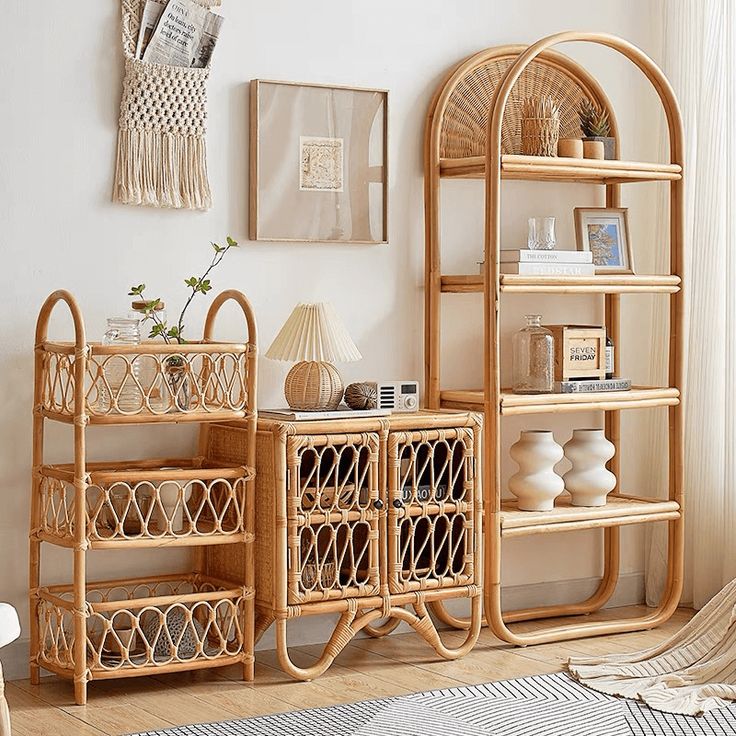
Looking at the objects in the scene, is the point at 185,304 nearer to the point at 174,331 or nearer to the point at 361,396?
the point at 174,331

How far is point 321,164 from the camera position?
146 inches

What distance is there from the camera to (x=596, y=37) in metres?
3.78

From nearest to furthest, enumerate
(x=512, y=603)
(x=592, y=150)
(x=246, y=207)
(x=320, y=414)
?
1. (x=320, y=414)
2. (x=246, y=207)
3. (x=592, y=150)
4. (x=512, y=603)

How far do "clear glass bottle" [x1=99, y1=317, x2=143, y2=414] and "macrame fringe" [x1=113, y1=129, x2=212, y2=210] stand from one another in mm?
404

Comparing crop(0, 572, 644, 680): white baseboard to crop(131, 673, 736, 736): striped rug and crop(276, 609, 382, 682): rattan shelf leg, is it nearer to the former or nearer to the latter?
crop(276, 609, 382, 682): rattan shelf leg

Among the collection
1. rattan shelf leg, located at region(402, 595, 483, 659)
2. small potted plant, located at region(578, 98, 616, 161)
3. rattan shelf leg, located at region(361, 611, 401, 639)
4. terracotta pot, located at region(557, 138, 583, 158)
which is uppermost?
small potted plant, located at region(578, 98, 616, 161)

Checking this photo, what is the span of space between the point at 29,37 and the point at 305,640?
1.78 metres

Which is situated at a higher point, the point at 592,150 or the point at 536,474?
the point at 592,150

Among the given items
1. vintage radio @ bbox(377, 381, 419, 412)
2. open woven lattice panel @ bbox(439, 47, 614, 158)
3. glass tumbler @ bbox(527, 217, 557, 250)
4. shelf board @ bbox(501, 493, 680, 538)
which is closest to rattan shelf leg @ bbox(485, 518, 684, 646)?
shelf board @ bbox(501, 493, 680, 538)

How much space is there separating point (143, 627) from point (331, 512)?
568 millimetres

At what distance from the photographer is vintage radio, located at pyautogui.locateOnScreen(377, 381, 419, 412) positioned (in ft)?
11.5

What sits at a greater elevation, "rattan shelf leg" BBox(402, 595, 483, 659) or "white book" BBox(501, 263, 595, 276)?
"white book" BBox(501, 263, 595, 276)

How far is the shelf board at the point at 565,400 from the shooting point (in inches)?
143

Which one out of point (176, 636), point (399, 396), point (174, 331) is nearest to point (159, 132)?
point (174, 331)
